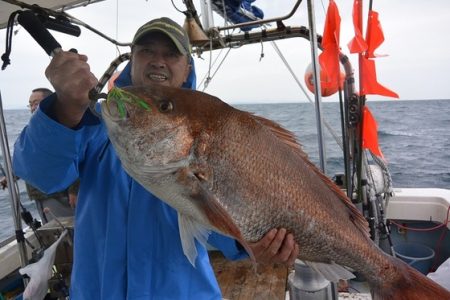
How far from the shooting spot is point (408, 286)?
183 cm

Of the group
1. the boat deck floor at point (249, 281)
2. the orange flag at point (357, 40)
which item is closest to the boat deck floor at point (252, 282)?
the boat deck floor at point (249, 281)

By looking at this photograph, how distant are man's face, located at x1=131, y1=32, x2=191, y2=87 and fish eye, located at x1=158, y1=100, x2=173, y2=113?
0.57 meters

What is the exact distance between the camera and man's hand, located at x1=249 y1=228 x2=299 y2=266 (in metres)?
1.52

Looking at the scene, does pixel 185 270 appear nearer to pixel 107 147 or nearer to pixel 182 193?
pixel 182 193

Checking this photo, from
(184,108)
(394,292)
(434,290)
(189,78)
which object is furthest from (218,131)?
(434,290)

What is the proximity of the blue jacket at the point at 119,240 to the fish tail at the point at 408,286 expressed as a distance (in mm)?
880

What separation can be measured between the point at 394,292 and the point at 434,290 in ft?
0.62

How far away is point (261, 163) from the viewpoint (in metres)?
1.49

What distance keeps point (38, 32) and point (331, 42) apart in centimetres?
206

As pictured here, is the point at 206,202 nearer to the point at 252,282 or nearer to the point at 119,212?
the point at 119,212

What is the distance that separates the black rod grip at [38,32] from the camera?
137 cm

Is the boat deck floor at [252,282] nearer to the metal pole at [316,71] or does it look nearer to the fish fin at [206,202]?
the metal pole at [316,71]

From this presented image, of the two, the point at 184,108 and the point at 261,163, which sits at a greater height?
the point at 184,108

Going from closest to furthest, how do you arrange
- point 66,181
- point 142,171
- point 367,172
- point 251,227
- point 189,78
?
point 142,171, point 251,227, point 66,181, point 189,78, point 367,172
